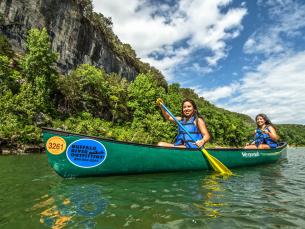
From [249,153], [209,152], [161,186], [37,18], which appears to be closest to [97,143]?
[161,186]

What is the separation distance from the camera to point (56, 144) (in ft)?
19.7

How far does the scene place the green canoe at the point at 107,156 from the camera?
6.03 metres

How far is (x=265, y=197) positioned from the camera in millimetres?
4691

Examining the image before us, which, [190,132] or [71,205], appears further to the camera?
[190,132]

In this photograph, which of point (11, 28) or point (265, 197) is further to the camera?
point (11, 28)

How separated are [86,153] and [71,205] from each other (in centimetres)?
214

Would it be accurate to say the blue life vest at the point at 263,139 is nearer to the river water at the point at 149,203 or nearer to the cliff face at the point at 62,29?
the river water at the point at 149,203

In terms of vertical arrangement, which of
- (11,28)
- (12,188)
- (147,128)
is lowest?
(12,188)

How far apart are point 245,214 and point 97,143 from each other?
11.6 ft

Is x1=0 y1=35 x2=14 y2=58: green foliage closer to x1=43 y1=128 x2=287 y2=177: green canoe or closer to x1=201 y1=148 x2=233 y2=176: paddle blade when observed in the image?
x1=43 y1=128 x2=287 y2=177: green canoe

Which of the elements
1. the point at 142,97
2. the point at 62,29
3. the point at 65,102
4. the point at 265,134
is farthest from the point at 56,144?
the point at 62,29

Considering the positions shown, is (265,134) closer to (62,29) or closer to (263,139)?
(263,139)

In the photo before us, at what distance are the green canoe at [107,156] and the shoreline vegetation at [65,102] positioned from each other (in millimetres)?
13278

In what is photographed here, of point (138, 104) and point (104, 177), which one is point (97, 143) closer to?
point (104, 177)
